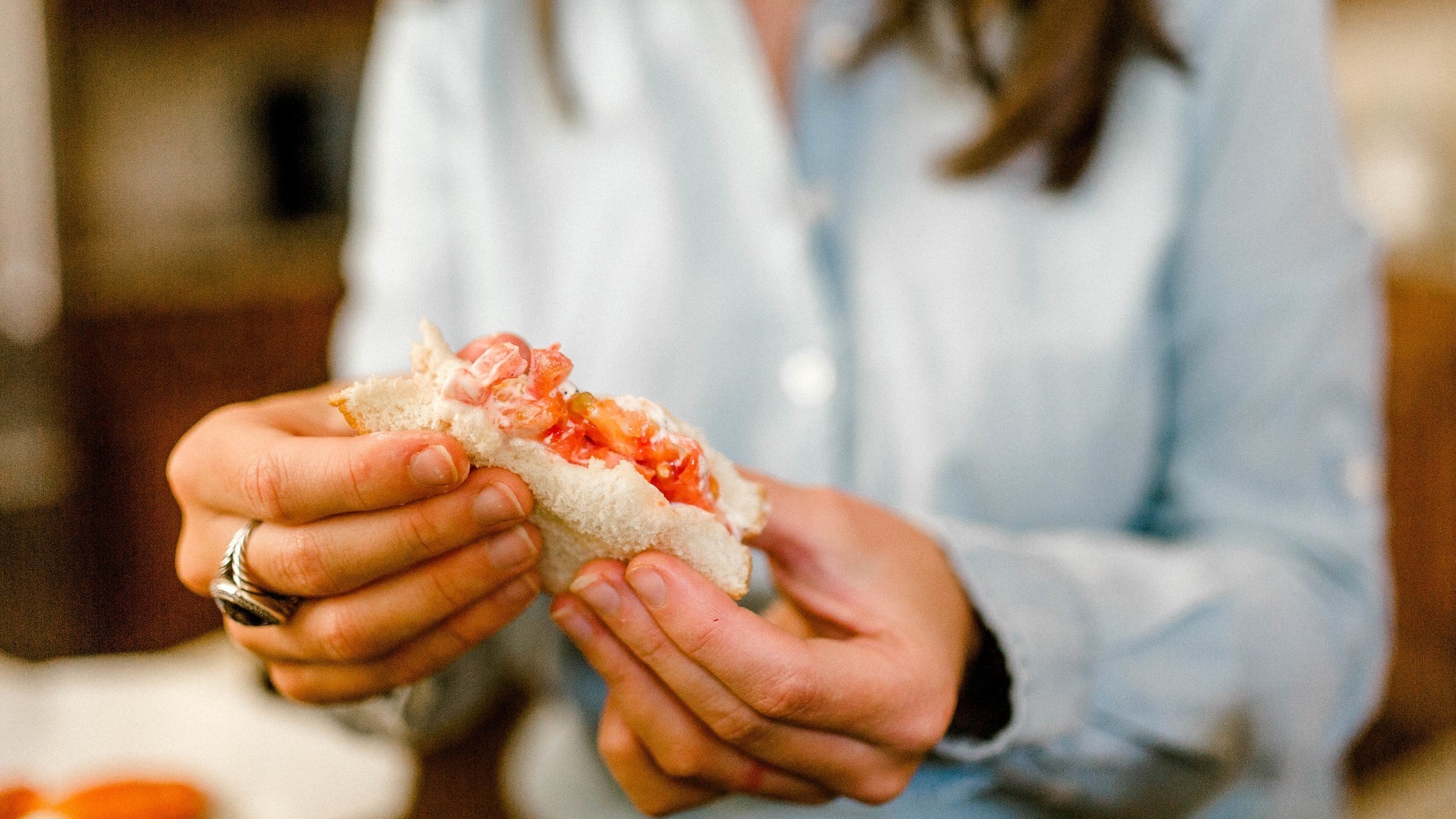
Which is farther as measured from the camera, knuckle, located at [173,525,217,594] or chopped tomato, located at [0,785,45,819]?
chopped tomato, located at [0,785,45,819]

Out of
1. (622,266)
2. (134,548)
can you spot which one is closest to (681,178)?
(622,266)

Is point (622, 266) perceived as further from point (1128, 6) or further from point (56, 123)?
point (56, 123)

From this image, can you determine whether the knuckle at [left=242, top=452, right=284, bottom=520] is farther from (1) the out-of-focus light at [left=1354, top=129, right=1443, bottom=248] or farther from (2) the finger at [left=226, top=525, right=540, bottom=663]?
(1) the out-of-focus light at [left=1354, top=129, right=1443, bottom=248]

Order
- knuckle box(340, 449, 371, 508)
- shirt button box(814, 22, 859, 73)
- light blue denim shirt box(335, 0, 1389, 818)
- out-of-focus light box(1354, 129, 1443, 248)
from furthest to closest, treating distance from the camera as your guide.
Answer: out-of-focus light box(1354, 129, 1443, 248), shirt button box(814, 22, 859, 73), light blue denim shirt box(335, 0, 1389, 818), knuckle box(340, 449, 371, 508)

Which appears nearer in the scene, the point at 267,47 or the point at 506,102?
the point at 506,102

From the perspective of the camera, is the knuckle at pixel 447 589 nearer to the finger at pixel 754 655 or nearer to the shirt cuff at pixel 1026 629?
the finger at pixel 754 655

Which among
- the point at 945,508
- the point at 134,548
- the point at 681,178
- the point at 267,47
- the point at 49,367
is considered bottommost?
the point at 134,548

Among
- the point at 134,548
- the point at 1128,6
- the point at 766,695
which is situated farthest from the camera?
the point at 134,548

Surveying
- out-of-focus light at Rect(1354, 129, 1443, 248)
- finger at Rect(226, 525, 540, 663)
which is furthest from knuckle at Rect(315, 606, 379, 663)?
out-of-focus light at Rect(1354, 129, 1443, 248)
